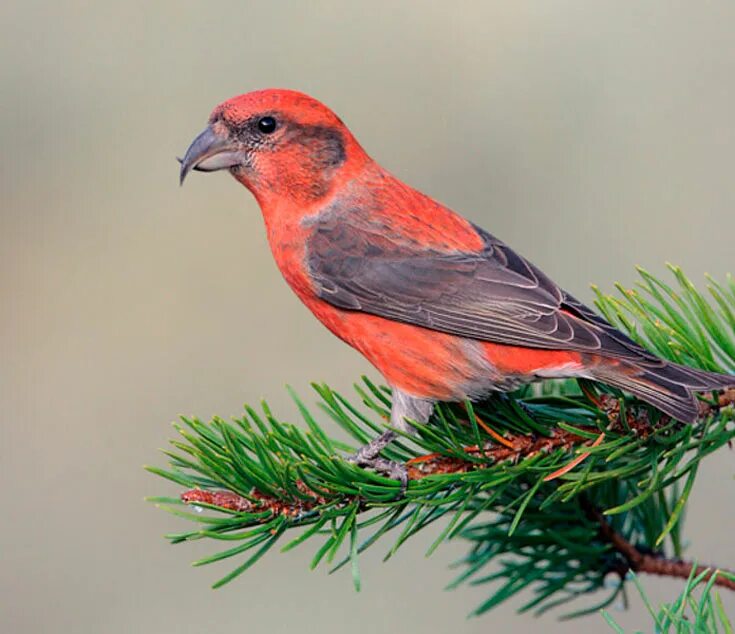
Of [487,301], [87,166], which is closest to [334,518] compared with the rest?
[487,301]

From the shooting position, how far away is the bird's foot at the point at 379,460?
8.88 ft

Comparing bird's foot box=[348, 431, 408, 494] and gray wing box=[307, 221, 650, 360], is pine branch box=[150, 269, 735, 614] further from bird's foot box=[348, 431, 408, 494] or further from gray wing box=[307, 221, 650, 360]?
gray wing box=[307, 221, 650, 360]

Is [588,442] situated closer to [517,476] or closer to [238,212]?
[517,476]

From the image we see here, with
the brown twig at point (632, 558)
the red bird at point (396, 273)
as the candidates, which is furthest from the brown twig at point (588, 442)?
the red bird at point (396, 273)

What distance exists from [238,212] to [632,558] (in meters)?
3.84

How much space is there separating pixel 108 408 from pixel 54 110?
1899 millimetres

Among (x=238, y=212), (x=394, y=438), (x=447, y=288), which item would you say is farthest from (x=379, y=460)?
(x=238, y=212)

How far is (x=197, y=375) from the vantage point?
569cm

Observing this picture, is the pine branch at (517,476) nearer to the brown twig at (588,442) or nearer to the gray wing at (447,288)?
the brown twig at (588,442)

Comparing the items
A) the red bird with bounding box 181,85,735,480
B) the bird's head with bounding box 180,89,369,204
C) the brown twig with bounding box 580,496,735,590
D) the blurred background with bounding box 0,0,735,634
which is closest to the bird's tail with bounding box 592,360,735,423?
the red bird with bounding box 181,85,735,480

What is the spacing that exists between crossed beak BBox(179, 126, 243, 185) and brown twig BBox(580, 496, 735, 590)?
161 cm

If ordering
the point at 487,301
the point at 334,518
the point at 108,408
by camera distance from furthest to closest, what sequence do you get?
the point at 108,408 → the point at 487,301 → the point at 334,518

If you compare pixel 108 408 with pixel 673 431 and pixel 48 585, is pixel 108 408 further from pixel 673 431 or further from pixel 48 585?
pixel 673 431

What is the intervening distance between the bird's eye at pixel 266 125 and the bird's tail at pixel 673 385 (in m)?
1.48
